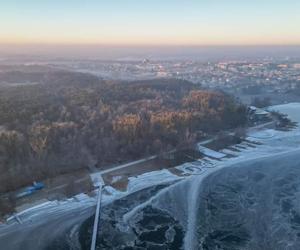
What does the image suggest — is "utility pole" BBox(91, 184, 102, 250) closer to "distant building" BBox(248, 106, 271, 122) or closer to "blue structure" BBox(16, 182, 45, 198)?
"blue structure" BBox(16, 182, 45, 198)

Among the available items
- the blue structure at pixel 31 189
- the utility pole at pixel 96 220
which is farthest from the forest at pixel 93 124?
the utility pole at pixel 96 220

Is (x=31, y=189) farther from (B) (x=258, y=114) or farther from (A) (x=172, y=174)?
(B) (x=258, y=114)

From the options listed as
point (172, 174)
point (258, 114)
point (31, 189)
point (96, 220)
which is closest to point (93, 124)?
point (172, 174)

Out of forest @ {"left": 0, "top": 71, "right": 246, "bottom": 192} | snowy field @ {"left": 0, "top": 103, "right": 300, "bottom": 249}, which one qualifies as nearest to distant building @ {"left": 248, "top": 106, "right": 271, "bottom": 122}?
forest @ {"left": 0, "top": 71, "right": 246, "bottom": 192}

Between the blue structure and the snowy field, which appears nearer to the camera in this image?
the snowy field

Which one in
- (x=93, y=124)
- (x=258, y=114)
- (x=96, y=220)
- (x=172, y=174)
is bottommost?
(x=258, y=114)

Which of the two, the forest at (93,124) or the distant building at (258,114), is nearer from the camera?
the forest at (93,124)

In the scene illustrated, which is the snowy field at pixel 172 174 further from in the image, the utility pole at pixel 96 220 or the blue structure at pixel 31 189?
the blue structure at pixel 31 189

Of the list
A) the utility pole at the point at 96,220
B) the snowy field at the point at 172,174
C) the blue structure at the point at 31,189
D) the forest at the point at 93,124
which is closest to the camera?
the utility pole at the point at 96,220

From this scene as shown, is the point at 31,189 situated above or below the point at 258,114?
above
